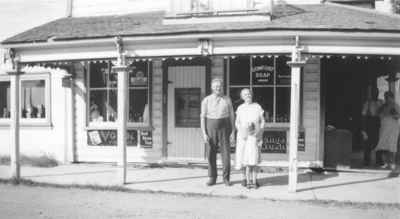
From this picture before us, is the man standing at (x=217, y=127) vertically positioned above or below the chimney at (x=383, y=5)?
below

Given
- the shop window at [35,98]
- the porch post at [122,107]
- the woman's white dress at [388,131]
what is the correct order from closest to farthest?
the porch post at [122,107] → the woman's white dress at [388,131] → the shop window at [35,98]

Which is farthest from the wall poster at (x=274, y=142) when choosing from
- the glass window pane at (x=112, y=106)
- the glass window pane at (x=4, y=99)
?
the glass window pane at (x=4, y=99)

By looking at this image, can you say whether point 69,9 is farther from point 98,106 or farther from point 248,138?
point 248,138

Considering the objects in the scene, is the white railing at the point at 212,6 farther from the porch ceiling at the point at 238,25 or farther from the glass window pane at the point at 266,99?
the glass window pane at the point at 266,99

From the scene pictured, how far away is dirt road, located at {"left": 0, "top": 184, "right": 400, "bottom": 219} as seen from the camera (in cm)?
650

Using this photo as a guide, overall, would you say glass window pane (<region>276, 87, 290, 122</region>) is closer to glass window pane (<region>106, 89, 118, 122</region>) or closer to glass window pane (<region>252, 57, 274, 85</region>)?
glass window pane (<region>252, 57, 274, 85</region>)

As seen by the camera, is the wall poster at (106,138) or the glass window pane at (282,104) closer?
the glass window pane at (282,104)

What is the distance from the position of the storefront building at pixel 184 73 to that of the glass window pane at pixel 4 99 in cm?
3

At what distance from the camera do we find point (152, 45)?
8711mm

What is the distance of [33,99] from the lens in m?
12.7

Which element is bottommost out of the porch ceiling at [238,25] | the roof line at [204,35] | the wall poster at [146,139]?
the wall poster at [146,139]

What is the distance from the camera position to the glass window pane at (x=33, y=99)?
12.5 meters

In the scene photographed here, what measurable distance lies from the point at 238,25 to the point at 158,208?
12.8 ft

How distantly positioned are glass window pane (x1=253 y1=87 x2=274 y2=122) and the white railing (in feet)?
6.31
